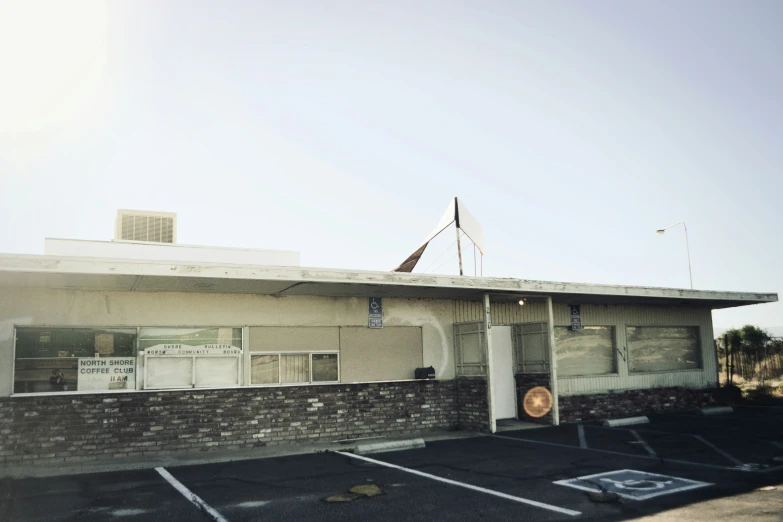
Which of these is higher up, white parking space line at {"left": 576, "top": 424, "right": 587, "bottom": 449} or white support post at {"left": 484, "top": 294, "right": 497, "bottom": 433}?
white support post at {"left": 484, "top": 294, "right": 497, "bottom": 433}

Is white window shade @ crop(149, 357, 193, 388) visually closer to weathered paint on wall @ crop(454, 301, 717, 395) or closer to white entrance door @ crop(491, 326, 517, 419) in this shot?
weathered paint on wall @ crop(454, 301, 717, 395)

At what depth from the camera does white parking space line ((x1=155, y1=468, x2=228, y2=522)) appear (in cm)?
724

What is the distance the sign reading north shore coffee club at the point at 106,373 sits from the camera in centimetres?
1145

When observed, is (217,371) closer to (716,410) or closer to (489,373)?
(489,373)

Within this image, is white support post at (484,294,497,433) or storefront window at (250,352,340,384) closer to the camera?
storefront window at (250,352,340,384)

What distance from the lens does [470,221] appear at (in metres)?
18.2

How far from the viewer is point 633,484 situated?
8.50 m

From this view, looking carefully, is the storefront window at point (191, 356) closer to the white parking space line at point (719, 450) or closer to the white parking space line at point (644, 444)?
the white parking space line at point (644, 444)

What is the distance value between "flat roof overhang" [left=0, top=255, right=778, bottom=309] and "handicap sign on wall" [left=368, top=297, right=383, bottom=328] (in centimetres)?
31

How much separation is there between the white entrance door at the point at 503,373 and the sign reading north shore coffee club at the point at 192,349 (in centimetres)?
662

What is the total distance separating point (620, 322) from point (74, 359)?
13893 mm

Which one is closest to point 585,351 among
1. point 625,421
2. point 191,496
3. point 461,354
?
point 625,421

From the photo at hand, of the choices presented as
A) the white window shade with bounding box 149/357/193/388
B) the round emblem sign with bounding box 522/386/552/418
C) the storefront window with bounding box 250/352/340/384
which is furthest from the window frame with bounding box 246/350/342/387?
the round emblem sign with bounding box 522/386/552/418

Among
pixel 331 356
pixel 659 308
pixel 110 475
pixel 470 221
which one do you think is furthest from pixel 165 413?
pixel 659 308
